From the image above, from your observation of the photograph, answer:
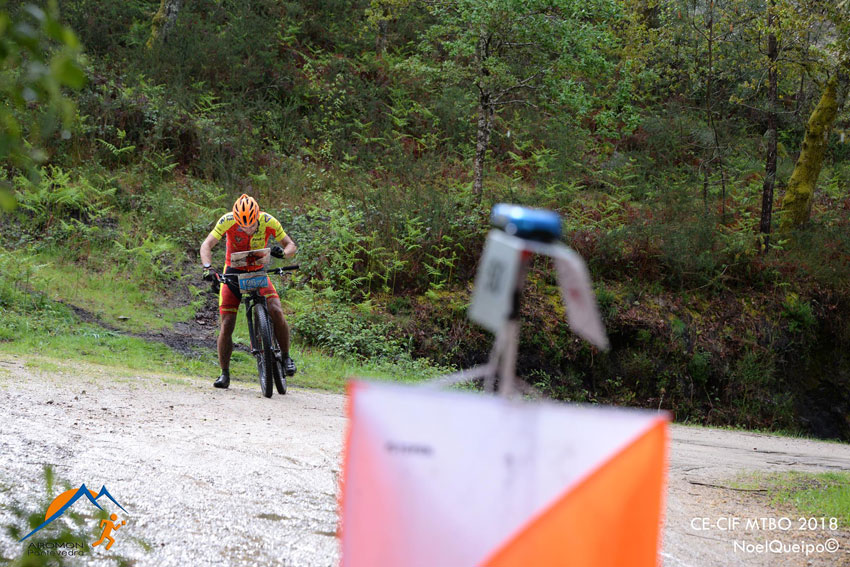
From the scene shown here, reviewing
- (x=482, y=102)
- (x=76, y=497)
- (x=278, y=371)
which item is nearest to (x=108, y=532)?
(x=76, y=497)

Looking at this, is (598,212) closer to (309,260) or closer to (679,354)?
(679,354)

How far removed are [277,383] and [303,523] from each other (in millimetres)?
4382

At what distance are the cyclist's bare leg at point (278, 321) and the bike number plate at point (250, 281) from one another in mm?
195

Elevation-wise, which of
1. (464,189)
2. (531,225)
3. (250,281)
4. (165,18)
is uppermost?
(165,18)

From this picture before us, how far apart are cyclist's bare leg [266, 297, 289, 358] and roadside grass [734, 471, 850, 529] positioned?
4.37 m

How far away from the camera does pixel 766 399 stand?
13.9 metres

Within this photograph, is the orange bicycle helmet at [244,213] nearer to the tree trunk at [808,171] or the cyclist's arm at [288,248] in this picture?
the cyclist's arm at [288,248]

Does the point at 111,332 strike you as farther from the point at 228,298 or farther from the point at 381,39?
the point at 381,39

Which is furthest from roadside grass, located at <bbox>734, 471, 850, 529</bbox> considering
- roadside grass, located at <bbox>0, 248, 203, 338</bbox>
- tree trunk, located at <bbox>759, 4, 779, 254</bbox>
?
tree trunk, located at <bbox>759, 4, 779, 254</bbox>

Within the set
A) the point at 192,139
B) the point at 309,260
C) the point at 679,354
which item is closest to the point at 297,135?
the point at 192,139

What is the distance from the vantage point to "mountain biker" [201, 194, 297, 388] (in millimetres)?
7270

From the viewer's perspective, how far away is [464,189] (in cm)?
1723

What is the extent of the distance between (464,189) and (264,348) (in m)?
10.4

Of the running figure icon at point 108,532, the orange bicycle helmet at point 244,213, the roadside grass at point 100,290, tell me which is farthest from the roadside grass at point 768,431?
the running figure icon at point 108,532
